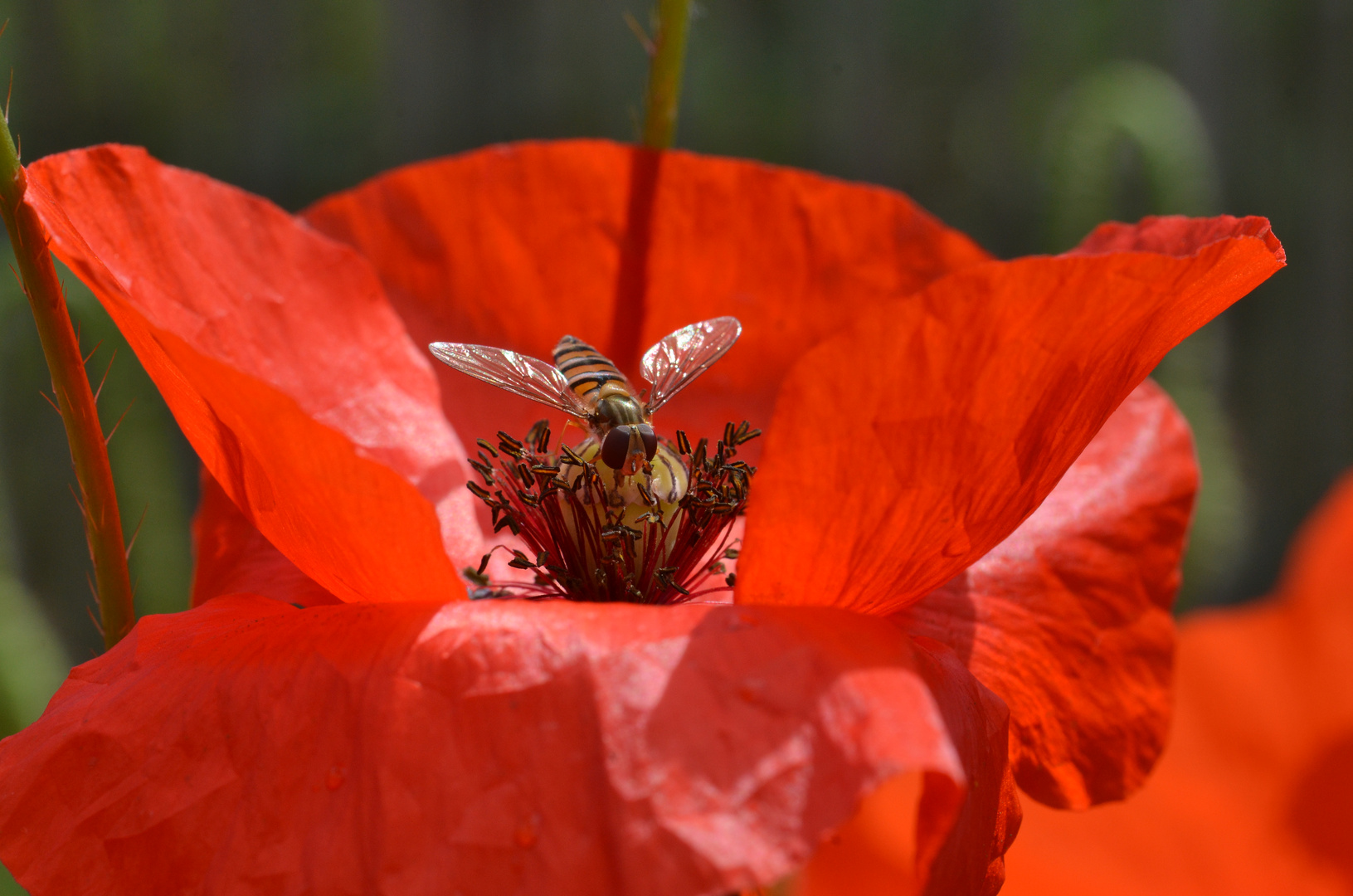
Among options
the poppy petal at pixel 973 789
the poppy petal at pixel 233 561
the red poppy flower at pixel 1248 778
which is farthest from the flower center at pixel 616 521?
the red poppy flower at pixel 1248 778

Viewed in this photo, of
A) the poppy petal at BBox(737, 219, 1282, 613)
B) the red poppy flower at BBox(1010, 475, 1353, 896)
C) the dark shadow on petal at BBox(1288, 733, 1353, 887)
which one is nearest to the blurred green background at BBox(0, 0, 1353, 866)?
the red poppy flower at BBox(1010, 475, 1353, 896)

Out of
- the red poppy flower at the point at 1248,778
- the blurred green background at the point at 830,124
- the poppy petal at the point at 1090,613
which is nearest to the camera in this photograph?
the poppy petal at the point at 1090,613

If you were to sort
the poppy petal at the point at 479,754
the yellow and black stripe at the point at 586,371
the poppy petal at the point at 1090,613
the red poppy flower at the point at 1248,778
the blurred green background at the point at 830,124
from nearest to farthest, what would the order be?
the poppy petal at the point at 479,754
the poppy petal at the point at 1090,613
the yellow and black stripe at the point at 586,371
the blurred green background at the point at 830,124
the red poppy flower at the point at 1248,778

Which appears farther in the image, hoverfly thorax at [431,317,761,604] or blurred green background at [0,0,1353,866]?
blurred green background at [0,0,1353,866]

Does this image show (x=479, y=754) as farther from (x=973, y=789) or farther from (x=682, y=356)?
(x=682, y=356)

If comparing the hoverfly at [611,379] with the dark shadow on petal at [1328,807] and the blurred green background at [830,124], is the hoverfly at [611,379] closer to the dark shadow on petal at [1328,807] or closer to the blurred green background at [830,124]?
the blurred green background at [830,124]

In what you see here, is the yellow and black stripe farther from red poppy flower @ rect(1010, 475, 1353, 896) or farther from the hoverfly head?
red poppy flower @ rect(1010, 475, 1353, 896)

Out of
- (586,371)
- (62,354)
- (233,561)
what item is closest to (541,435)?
(586,371)
